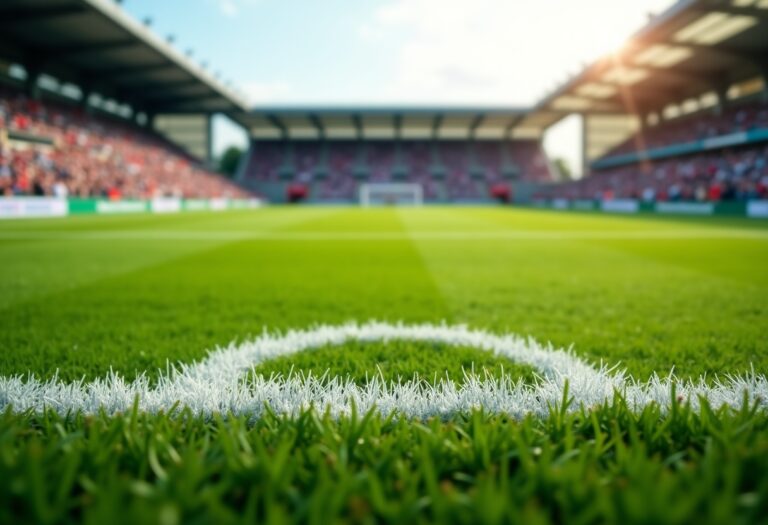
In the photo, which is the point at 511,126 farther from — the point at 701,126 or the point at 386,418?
the point at 386,418

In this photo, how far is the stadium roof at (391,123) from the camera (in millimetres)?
49625

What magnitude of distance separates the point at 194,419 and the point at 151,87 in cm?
4629

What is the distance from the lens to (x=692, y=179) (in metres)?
32.7

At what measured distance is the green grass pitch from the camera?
3.16ft

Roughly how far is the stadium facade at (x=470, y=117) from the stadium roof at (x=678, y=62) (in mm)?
113

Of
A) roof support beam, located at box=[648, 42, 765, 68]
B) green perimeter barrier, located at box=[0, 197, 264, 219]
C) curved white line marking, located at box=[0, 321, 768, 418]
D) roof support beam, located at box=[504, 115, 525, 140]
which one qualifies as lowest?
curved white line marking, located at box=[0, 321, 768, 418]

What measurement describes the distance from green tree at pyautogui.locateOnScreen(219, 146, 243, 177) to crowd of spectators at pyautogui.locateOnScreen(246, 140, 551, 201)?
969 inches

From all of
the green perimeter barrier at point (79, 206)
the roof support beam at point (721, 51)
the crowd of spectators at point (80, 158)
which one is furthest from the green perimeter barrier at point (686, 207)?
the crowd of spectators at point (80, 158)

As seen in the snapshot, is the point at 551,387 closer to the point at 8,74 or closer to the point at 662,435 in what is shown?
the point at 662,435

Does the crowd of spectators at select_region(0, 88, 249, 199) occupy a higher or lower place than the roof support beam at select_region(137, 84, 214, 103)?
Result: lower

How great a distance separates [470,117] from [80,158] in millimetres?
37571

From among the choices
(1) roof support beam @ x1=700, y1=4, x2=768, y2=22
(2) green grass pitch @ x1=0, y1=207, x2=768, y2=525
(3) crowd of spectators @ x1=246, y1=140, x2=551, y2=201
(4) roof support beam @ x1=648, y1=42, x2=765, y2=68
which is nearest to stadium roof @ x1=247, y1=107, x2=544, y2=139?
(3) crowd of spectators @ x1=246, y1=140, x2=551, y2=201

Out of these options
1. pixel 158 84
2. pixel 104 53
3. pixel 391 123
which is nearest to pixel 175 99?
pixel 158 84

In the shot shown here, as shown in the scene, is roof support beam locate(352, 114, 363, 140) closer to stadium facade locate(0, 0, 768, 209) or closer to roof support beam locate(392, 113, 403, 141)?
stadium facade locate(0, 0, 768, 209)
